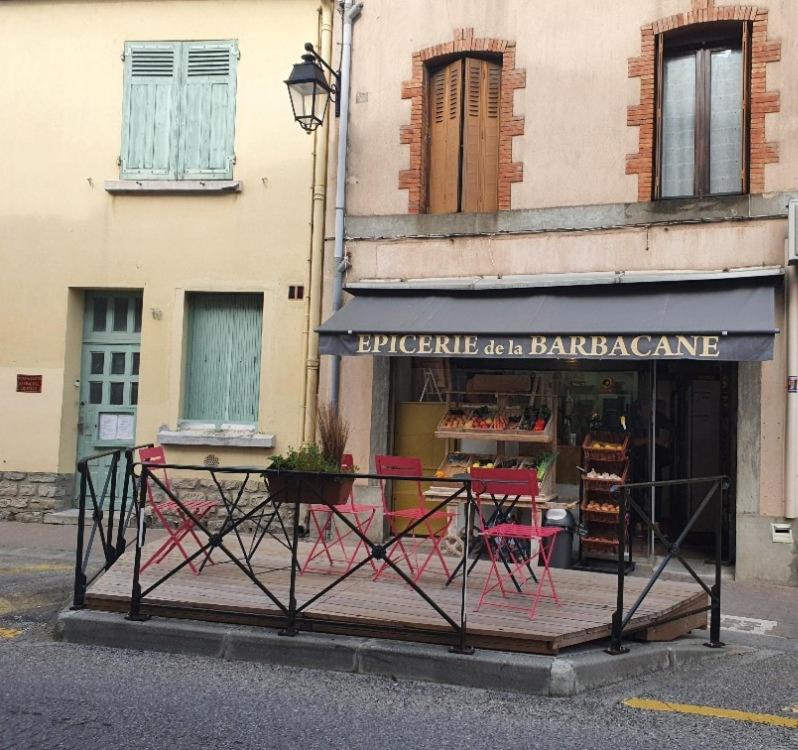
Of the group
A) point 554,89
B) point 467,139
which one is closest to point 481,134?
point 467,139

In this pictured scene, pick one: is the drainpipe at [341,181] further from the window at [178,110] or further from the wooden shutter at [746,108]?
the wooden shutter at [746,108]

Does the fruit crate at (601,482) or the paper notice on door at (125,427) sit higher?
the paper notice on door at (125,427)

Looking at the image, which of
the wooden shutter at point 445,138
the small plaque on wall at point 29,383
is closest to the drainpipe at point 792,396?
the wooden shutter at point 445,138

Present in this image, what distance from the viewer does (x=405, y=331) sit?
29.2ft

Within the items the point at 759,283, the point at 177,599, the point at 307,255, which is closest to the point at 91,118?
the point at 307,255

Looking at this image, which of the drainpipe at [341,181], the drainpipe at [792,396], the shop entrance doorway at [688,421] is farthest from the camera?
the drainpipe at [341,181]

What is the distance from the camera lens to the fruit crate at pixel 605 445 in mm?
9016

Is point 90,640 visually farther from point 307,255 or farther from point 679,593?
point 307,255

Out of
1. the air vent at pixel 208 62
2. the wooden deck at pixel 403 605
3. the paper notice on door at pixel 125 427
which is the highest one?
the air vent at pixel 208 62

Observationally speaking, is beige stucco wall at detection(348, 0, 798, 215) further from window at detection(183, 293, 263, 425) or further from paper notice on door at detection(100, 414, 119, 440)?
paper notice on door at detection(100, 414, 119, 440)

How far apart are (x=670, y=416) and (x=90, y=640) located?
243 inches

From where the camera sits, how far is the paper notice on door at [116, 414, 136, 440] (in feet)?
36.3

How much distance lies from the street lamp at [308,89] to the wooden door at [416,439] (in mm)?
3305

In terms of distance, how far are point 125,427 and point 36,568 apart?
305 centimetres
